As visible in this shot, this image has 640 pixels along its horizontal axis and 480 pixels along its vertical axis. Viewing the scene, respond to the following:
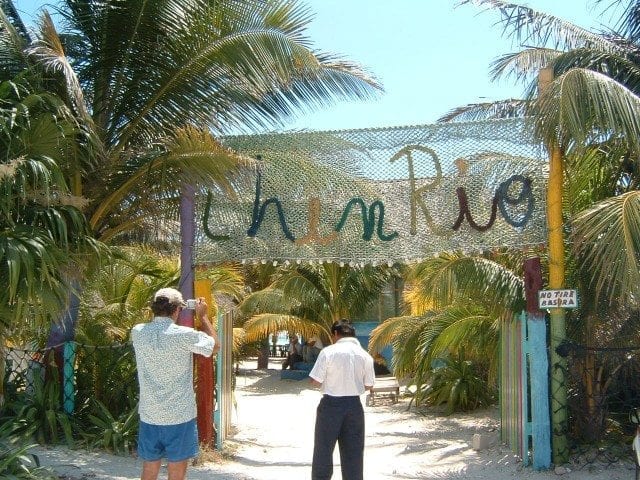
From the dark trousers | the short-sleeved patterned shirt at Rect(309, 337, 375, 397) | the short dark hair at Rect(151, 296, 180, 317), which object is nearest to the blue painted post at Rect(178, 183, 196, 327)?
the short-sleeved patterned shirt at Rect(309, 337, 375, 397)

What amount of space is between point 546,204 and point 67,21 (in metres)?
5.46

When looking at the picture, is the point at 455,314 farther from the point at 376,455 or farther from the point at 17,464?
the point at 17,464

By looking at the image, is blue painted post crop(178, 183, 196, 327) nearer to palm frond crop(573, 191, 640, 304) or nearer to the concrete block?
the concrete block

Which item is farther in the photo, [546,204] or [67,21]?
[67,21]

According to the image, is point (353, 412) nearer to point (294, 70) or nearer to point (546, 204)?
point (546, 204)

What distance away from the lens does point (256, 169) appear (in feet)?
27.6

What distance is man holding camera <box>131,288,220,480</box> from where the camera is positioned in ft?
16.4

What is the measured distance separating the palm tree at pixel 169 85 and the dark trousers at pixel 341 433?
9.07 feet

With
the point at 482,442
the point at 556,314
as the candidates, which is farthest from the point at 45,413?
the point at 556,314

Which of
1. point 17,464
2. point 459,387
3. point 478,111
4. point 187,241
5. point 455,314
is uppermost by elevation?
point 478,111

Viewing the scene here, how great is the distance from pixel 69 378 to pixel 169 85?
338 cm

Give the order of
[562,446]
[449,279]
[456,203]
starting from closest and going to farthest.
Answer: [562,446] → [456,203] → [449,279]

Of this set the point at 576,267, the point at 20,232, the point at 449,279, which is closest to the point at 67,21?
the point at 20,232

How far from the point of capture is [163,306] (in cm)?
511
